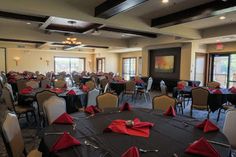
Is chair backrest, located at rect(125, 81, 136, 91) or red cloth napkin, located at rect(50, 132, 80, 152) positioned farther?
chair backrest, located at rect(125, 81, 136, 91)

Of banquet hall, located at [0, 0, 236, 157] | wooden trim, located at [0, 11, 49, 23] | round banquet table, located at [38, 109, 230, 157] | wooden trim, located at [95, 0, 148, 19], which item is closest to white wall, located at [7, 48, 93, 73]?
banquet hall, located at [0, 0, 236, 157]

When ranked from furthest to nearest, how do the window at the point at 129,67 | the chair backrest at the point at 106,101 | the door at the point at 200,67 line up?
the window at the point at 129,67, the door at the point at 200,67, the chair backrest at the point at 106,101

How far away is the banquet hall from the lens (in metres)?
1.79

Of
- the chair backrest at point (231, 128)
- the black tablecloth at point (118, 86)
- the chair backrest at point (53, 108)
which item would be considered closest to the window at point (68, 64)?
the black tablecloth at point (118, 86)

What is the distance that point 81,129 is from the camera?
206 cm

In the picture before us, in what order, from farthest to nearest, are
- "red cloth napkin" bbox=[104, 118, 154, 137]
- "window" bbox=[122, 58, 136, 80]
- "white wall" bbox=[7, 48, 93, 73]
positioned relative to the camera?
"window" bbox=[122, 58, 136, 80]
"white wall" bbox=[7, 48, 93, 73]
"red cloth napkin" bbox=[104, 118, 154, 137]

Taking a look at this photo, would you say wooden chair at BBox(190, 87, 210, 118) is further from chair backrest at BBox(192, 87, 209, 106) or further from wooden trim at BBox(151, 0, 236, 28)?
wooden trim at BBox(151, 0, 236, 28)

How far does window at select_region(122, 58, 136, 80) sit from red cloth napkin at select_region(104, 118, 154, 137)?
40.7 feet

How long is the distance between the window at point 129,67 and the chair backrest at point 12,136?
499 inches

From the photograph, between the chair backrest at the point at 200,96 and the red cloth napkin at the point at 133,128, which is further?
the chair backrest at the point at 200,96

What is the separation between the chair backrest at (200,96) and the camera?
4.86m

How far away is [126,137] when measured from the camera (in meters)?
1.88

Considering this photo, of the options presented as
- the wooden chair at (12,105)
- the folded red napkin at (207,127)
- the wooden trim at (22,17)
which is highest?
the wooden trim at (22,17)

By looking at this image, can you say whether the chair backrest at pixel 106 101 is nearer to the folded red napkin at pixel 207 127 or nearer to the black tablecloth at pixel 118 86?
the folded red napkin at pixel 207 127
